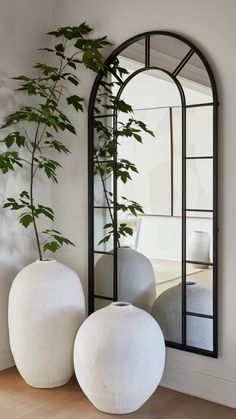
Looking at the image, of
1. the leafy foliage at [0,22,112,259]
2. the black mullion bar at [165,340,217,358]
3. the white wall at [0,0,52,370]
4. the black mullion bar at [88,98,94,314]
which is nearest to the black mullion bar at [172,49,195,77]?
the leafy foliage at [0,22,112,259]

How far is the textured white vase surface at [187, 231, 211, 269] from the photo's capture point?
2768 millimetres

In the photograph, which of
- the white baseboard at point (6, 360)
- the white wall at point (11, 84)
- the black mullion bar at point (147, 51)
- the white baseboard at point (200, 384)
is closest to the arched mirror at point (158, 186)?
the black mullion bar at point (147, 51)

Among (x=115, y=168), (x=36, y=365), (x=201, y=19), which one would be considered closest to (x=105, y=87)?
(x=115, y=168)

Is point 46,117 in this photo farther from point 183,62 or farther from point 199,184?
point 199,184

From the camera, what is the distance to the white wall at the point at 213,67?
8.84 ft

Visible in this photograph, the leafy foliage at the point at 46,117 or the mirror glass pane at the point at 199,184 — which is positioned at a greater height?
the leafy foliage at the point at 46,117

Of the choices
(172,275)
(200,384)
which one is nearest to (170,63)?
(172,275)

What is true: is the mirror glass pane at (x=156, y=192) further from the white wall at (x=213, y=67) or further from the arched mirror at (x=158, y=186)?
the white wall at (x=213, y=67)

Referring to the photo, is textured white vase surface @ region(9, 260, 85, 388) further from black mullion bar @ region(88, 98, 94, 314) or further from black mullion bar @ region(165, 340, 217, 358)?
black mullion bar @ region(165, 340, 217, 358)

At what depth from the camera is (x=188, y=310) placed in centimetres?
286

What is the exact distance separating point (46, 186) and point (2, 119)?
53 centimetres

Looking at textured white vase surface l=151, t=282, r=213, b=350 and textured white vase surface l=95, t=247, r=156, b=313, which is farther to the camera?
textured white vase surface l=95, t=247, r=156, b=313

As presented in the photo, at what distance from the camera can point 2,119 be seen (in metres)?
3.17

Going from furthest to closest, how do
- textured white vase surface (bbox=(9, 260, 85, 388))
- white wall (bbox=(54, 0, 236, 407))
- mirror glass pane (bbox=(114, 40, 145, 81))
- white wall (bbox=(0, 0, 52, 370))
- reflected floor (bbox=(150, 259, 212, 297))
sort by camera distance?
white wall (bbox=(0, 0, 52, 370)), mirror glass pane (bbox=(114, 40, 145, 81)), textured white vase surface (bbox=(9, 260, 85, 388)), reflected floor (bbox=(150, 259, 212, 297)), white wall (bbox=(54, 0, 236, 407))
